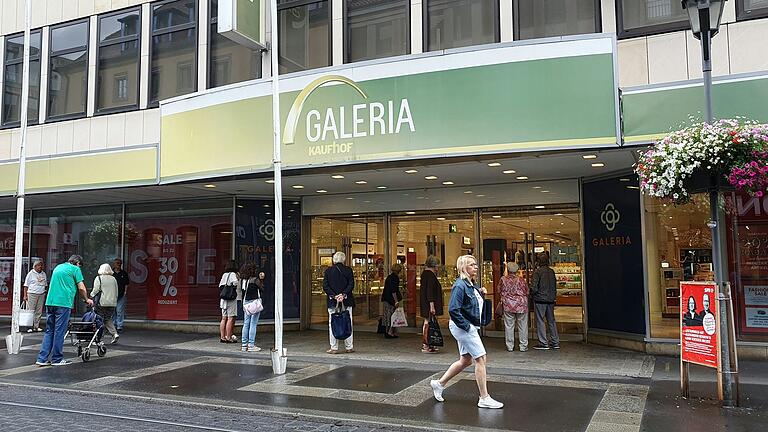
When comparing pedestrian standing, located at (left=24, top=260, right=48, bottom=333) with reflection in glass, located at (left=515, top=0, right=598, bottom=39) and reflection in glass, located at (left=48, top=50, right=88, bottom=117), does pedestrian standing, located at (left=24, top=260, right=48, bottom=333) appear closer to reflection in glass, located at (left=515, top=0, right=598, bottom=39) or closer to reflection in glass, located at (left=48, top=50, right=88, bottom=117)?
reflection in glass, located at (left=48, top=50, right=88, bottom=117)

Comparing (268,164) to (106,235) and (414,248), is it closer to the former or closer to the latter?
(414,248)

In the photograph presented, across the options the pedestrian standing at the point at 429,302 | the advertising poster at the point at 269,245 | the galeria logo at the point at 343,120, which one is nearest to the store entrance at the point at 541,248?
the pedestrian standing at the point at 429,302

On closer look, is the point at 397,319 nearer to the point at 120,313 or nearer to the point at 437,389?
the point at 437,389

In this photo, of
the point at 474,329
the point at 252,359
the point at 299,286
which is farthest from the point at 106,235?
the point at 474,329

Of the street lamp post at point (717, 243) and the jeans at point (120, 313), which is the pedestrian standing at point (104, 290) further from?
the street lamp post at point (717, 243)

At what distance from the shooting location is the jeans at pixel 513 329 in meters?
11.4

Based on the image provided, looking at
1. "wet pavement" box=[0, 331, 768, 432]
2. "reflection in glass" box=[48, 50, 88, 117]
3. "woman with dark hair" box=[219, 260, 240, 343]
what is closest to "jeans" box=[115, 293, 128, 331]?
"wet pavement" box=[0, 331, 768, 432]

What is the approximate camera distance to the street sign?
11.2 metres

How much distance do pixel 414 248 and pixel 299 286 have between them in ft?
9.90

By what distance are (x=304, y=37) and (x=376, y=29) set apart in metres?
1.68

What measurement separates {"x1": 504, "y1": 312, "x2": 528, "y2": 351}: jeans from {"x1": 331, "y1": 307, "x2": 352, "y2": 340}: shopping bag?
299cm

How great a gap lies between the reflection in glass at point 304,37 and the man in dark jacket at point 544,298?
5970mm

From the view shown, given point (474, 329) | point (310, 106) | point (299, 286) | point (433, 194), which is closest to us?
point (474, 329)

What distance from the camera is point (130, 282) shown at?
16.0 metres
